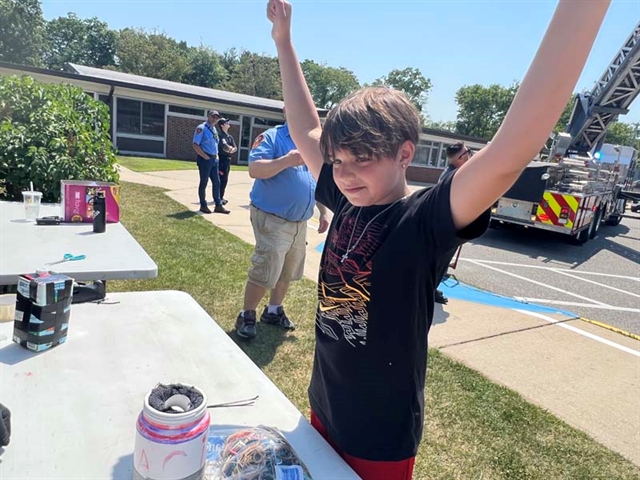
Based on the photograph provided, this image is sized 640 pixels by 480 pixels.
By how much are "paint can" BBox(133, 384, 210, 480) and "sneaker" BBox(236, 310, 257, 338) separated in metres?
2.82

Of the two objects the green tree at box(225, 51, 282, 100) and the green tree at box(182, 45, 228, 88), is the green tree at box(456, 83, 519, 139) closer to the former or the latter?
the green tree at box(225, 51, 282, 100)

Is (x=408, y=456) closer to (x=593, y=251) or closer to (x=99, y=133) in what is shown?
(x=99, y=133)

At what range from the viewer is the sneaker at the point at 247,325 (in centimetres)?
379

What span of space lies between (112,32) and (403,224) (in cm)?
7456

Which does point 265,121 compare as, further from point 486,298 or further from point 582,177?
point 486,298

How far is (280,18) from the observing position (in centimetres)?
165

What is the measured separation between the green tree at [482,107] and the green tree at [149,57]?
37483mm

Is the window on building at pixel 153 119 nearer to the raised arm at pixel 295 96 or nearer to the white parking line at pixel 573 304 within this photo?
the white parking line at pixel 573 304

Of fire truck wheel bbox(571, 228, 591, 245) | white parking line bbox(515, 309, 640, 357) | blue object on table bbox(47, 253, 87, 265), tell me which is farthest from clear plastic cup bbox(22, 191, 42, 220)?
fire truck wheel bbox(571, 228, 591, 245)

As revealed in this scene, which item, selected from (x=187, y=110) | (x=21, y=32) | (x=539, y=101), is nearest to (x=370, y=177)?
(x=539, y=101)

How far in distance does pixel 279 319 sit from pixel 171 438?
3.27m

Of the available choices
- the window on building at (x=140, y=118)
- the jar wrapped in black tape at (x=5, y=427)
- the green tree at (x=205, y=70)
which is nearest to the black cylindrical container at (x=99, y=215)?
the jar wrapped in black tape at (x=5, y=427)

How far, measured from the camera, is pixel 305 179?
12.2 ft

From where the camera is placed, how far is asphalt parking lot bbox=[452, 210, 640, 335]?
6141 millimetres
